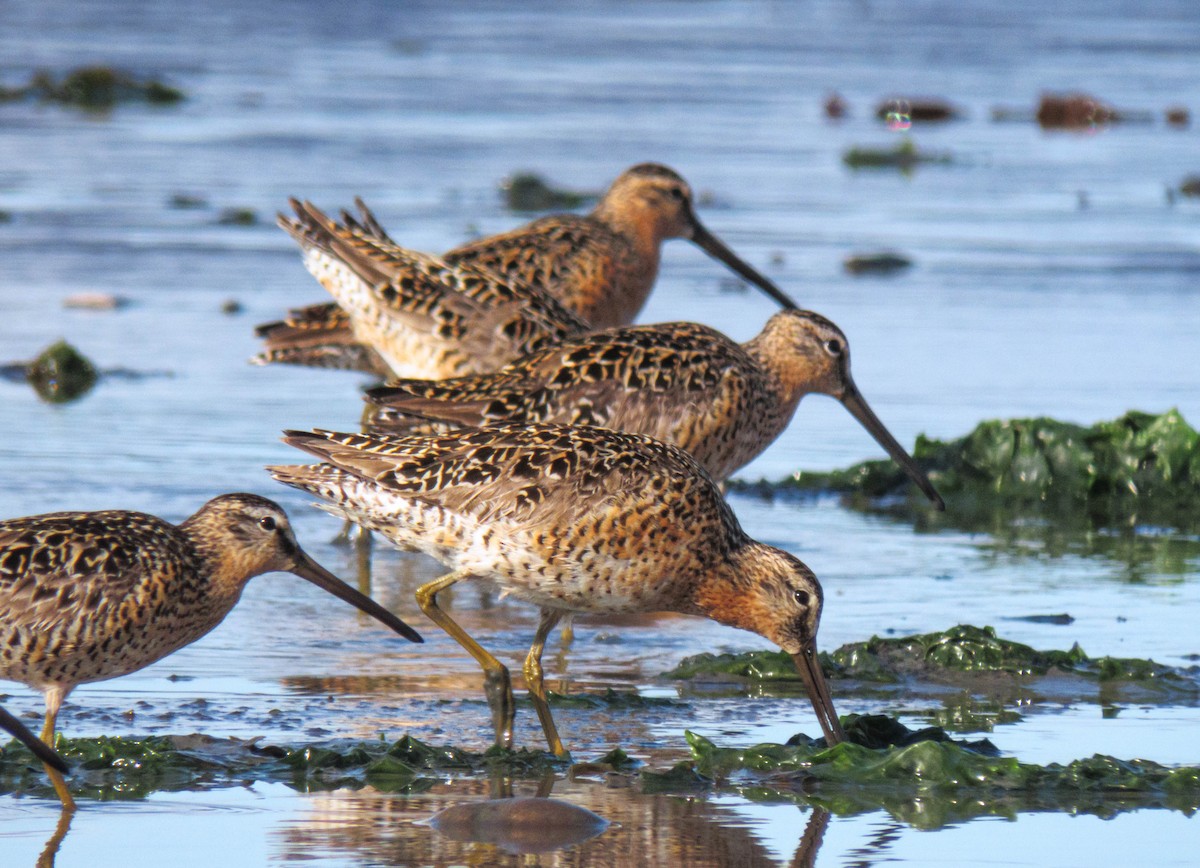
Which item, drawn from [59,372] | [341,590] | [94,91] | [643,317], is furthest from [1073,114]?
[341,590]

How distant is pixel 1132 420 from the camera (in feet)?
27.3

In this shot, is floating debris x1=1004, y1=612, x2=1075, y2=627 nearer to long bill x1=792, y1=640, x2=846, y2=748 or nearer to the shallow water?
the shallow water

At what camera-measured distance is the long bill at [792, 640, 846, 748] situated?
538 cm

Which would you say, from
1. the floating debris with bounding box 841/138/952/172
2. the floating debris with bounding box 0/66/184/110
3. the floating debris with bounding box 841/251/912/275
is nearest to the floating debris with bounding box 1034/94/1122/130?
the floating debris with bounding box 841/138/952/172

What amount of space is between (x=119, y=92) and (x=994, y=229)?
7754 millimetres

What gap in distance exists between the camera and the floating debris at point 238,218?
13.1 meters

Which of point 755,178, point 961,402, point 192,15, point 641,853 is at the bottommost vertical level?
point 641,853

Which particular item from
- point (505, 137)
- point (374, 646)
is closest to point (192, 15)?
point (505, 137)

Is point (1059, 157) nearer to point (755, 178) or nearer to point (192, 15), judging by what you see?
point (755, 178)

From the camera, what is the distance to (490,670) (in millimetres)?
5684

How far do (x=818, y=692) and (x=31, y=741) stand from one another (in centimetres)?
200

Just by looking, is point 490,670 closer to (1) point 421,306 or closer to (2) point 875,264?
(1) point 421,306

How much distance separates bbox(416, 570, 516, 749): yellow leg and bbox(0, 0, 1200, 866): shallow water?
2.9 inches

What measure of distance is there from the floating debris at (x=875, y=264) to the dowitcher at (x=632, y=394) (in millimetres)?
4781
